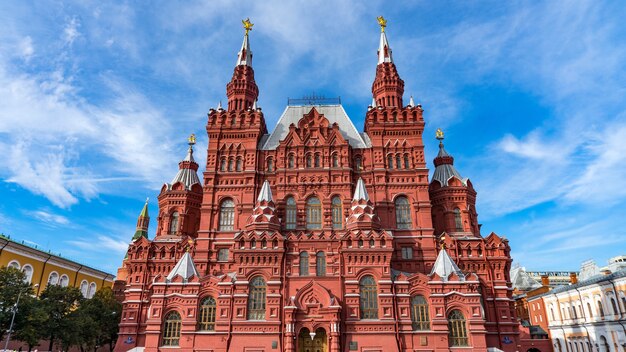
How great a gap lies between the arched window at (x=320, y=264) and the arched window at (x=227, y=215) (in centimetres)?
932

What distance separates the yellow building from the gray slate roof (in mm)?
26777

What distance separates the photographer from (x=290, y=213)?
3838 centimetres

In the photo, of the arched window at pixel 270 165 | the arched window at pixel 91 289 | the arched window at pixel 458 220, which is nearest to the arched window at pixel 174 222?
the arched window at pixel 270 165

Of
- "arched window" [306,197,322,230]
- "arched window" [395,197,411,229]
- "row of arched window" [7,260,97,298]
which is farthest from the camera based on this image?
"row of arched window" [7,260,97,298]

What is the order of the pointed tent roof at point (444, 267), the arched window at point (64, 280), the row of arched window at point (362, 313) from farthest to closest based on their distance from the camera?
the arched window at point (64, 280) < the pointed tent roof at point (444, 267) < the row of arched window at point (362, 313)

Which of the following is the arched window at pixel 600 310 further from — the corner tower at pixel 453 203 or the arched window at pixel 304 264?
the arched window at pixel 304 264

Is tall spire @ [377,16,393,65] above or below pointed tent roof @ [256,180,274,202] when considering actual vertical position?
above

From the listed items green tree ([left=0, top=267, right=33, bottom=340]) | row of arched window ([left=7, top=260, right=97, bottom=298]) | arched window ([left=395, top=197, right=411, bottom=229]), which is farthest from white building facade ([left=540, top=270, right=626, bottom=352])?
row of arched window ([left=7, top=260, right=97, bottom=298])

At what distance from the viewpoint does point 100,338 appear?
47.7 meters

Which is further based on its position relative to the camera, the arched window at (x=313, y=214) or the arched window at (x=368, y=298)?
the arched window at (x=313, y=214)

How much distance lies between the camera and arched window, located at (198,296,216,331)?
32.7m

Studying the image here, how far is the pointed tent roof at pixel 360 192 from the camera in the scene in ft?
118

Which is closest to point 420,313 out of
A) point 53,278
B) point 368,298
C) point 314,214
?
point 368,298

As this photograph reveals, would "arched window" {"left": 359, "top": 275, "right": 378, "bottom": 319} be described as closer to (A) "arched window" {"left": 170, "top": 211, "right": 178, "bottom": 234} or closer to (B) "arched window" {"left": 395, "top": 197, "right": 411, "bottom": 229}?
(B) "arched window" {"left": 395, "top": 197, "right": 411, "bottom": 229}
